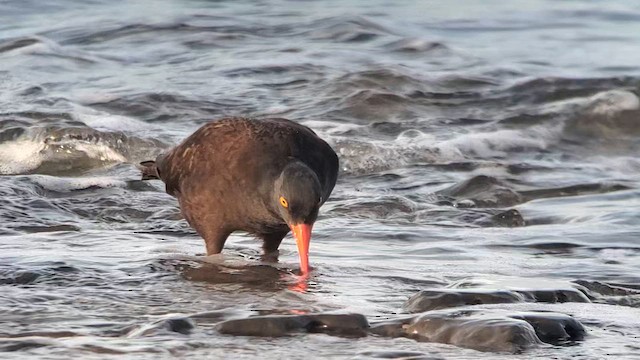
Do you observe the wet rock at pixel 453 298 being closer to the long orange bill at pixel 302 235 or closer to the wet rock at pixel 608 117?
the long orange bill at pixel 302 235

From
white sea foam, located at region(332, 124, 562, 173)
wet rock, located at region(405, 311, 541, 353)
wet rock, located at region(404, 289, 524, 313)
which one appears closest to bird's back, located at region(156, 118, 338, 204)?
wet rock, located at region(404, 289, 524, 313)

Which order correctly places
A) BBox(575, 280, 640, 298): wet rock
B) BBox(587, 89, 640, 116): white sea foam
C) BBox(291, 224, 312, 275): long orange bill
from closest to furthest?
BBox(575, 280, 640, 298): wet rock < BBox(291, 224, 312, 275): long orange bill < BBox(587, 89, 640, 116): white sea foam

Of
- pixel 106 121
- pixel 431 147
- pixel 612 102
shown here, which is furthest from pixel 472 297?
pixel 612 102

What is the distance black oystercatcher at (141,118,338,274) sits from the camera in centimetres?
570

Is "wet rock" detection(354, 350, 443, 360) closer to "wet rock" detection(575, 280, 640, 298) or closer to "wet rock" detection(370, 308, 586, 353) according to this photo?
"wet rock" detection(370, 308, 586, 353)

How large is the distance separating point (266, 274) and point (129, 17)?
945 centimetres

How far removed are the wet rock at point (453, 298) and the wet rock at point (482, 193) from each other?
118 inches

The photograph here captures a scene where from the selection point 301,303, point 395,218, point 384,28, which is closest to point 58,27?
point 384,28

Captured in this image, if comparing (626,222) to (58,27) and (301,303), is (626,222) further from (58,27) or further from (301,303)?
(58,27)

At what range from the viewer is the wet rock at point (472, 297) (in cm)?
491

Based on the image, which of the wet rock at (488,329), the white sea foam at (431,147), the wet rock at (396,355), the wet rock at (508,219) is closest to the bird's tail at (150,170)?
the wet rock at (508,219)

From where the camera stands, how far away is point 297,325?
14.9ft

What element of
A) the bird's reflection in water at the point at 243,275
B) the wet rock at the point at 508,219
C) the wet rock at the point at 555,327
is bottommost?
the wet rock at the point at 508,219

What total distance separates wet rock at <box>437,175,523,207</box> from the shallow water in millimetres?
17
